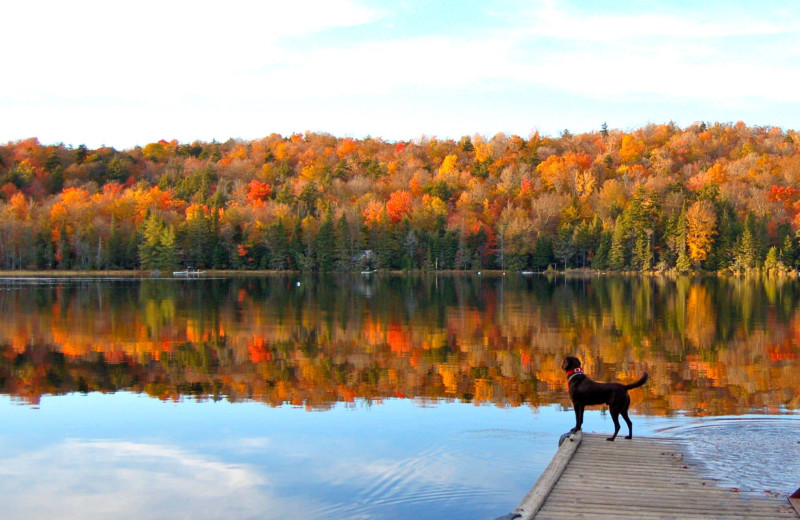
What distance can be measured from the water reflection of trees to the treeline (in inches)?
2517

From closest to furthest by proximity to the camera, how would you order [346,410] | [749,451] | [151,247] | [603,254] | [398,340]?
[749,451]
[346,410]
[398,340]
[603,254]
[151,247]

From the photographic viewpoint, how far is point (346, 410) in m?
15.0

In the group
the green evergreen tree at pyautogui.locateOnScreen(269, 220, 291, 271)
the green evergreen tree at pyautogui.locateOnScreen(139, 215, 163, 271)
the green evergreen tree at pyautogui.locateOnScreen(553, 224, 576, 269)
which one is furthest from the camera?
the green evergreen tree at pyautogui.locateOnScreen(269, 220, 291, 271)

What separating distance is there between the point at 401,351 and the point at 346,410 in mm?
7754

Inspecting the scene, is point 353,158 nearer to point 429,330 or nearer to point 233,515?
point 429,330

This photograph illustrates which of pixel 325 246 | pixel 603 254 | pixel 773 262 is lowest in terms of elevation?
pixel 773 262

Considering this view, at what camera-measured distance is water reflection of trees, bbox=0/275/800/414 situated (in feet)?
55.3

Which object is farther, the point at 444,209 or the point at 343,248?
the point at 444,209

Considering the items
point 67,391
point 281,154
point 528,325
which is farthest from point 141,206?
point 67,391

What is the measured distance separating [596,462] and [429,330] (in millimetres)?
18519

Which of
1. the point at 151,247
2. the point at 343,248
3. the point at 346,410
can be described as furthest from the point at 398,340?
the point at 151,247

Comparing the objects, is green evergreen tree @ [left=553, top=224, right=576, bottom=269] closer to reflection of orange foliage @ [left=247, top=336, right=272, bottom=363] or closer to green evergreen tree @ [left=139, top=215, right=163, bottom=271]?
green evergreen tree @ [left=139, top=215, right=163, bottom=271]

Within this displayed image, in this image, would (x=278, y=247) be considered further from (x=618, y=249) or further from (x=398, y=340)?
(x=398, y=340)

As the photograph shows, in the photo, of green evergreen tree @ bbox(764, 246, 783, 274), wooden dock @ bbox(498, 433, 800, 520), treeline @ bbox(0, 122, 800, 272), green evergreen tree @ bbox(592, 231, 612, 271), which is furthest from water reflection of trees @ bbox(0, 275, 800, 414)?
treeline @ bbox(0, 122, 800, 272)
